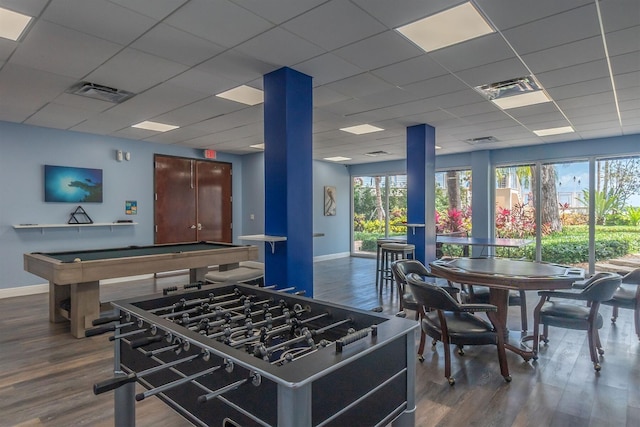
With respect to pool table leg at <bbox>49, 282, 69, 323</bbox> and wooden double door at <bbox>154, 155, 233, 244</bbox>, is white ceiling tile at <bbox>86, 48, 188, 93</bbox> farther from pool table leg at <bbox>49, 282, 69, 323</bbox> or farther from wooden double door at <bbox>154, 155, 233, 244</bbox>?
wooden double door at <bbox>154, 155, 233, 244</bbox>

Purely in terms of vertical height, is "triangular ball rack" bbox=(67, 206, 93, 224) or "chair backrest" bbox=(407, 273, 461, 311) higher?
"triangular ball rack" bbox=(67, 206, 93, 224)

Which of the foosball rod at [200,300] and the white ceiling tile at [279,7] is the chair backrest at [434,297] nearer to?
the foosball rod at [200,300]

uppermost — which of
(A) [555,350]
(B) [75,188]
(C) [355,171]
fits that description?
(C) [355,171]

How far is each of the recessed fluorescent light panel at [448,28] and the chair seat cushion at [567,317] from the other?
2.45m

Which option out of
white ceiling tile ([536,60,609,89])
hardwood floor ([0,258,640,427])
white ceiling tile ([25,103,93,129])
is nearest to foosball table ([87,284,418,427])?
hardwood floor ([0,258,640,427])

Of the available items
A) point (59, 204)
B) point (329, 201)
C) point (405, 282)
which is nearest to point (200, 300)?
point (405, 282)

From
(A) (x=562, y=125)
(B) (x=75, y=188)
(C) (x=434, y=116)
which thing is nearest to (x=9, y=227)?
(B) (x=75, y=188)

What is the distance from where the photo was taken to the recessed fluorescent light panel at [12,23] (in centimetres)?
264

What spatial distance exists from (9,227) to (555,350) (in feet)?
25.2

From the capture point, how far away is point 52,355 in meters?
3.45

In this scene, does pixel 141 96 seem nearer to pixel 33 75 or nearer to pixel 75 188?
pixel 33 75

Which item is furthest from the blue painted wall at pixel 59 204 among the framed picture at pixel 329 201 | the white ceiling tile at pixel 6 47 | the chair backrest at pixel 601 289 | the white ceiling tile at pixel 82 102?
the chair backrest at pixel 601 289

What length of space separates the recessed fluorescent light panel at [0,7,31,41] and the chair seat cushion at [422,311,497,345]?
3910mm

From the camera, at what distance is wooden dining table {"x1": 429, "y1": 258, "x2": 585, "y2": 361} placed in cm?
305
